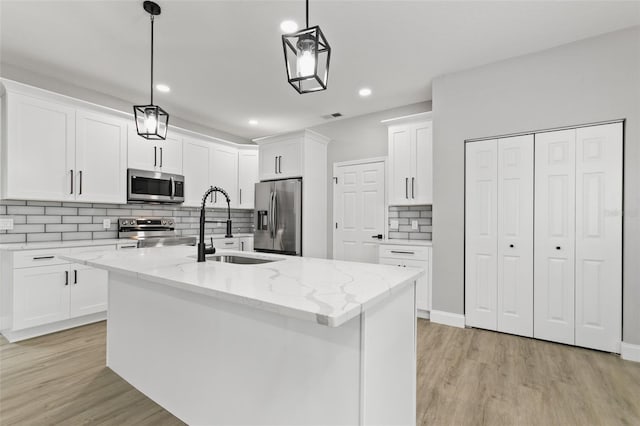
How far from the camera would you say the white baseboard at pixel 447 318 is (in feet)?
10.8

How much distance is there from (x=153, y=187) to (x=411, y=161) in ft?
11.6

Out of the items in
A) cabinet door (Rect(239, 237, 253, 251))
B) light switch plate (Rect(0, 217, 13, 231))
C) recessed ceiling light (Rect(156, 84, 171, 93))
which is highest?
recessed ceiling light (Rect(156, 84, 171, 93))

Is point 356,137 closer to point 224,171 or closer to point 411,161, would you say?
point 411,161

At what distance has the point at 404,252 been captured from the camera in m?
3.72

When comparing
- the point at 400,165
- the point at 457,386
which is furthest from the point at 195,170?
the point at 457,386

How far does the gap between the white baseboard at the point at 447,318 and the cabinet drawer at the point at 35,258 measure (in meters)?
4.00

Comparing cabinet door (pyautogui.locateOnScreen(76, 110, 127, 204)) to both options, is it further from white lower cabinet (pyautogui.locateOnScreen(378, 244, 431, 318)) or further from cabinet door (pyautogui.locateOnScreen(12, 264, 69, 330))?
white lower cabinet (pyautogui.locateOnScreen(378, 244, 431, 318))

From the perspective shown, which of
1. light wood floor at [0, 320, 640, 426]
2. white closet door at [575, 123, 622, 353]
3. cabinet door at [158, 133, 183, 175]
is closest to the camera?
light wood floor at [0, 320, 640, 426]

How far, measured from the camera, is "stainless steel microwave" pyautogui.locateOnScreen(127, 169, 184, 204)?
386cm

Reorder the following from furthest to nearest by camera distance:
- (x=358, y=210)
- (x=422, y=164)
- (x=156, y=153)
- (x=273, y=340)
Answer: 1. (x=358, y=210)
2. (x=156, y=153)
3. (x=422, y=164)
4. (x=273, y=340)

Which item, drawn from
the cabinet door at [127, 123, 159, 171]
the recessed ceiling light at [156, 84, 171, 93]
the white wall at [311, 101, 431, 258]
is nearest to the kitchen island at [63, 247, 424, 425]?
the cabinet door at [127, 123, 159, 171]

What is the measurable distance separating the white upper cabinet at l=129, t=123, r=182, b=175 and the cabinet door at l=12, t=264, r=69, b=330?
1521 mm

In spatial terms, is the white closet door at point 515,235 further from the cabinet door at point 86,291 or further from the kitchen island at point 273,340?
the cabinet door at point 86,291

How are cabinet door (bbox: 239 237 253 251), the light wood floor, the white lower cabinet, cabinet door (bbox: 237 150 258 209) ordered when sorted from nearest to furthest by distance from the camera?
the light wood floor < the white lower cabinet < cabinet door (bbox: 239 237 253 251) < cabinet door (bbox: 237 150 258 209)
